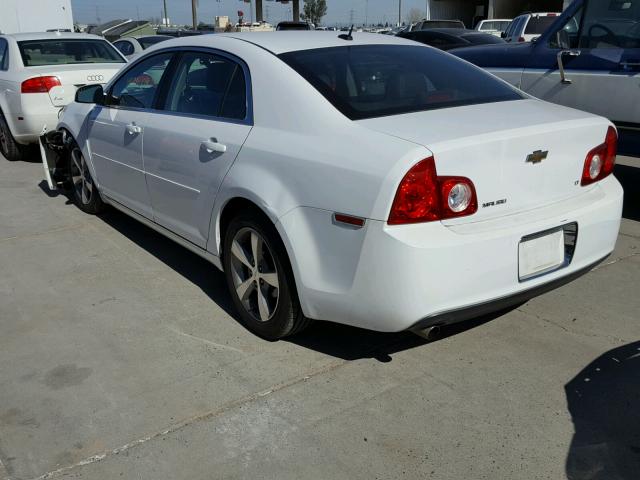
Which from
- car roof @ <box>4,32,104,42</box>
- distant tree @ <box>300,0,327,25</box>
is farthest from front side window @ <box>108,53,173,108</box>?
distant tree @ <box>300,0,327,25</box>

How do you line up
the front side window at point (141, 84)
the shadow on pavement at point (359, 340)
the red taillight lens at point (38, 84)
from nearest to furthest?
the shadow on pavement at point (359, 340) < the front side window at point (141, 84) < the red taillight lens at point (38, 84)

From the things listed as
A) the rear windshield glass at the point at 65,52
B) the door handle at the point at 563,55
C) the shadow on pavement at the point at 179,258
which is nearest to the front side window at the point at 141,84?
the shadow on pavement at the point at 179,258

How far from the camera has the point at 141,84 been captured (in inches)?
182

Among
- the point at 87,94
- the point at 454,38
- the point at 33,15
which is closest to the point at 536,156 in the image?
the point at 87,94

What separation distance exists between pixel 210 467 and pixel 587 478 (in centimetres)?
144

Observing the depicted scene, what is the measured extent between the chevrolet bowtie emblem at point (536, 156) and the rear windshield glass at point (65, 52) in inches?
277

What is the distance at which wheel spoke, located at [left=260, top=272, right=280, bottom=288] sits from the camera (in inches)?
129

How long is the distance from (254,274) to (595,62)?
387 centimetres

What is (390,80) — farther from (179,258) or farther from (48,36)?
(48,36)

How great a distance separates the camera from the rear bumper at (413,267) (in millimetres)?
2656

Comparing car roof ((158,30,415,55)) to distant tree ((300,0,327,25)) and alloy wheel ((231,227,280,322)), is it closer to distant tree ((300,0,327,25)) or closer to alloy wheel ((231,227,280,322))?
alloy wheel ((231,227,280,322))

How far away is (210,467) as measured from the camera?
2564 millimetres

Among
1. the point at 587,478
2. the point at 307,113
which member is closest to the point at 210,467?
the point at 587,478

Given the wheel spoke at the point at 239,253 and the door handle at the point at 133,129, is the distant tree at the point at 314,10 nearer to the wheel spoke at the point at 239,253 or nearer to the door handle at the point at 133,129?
the door handle at the point at 133,129
